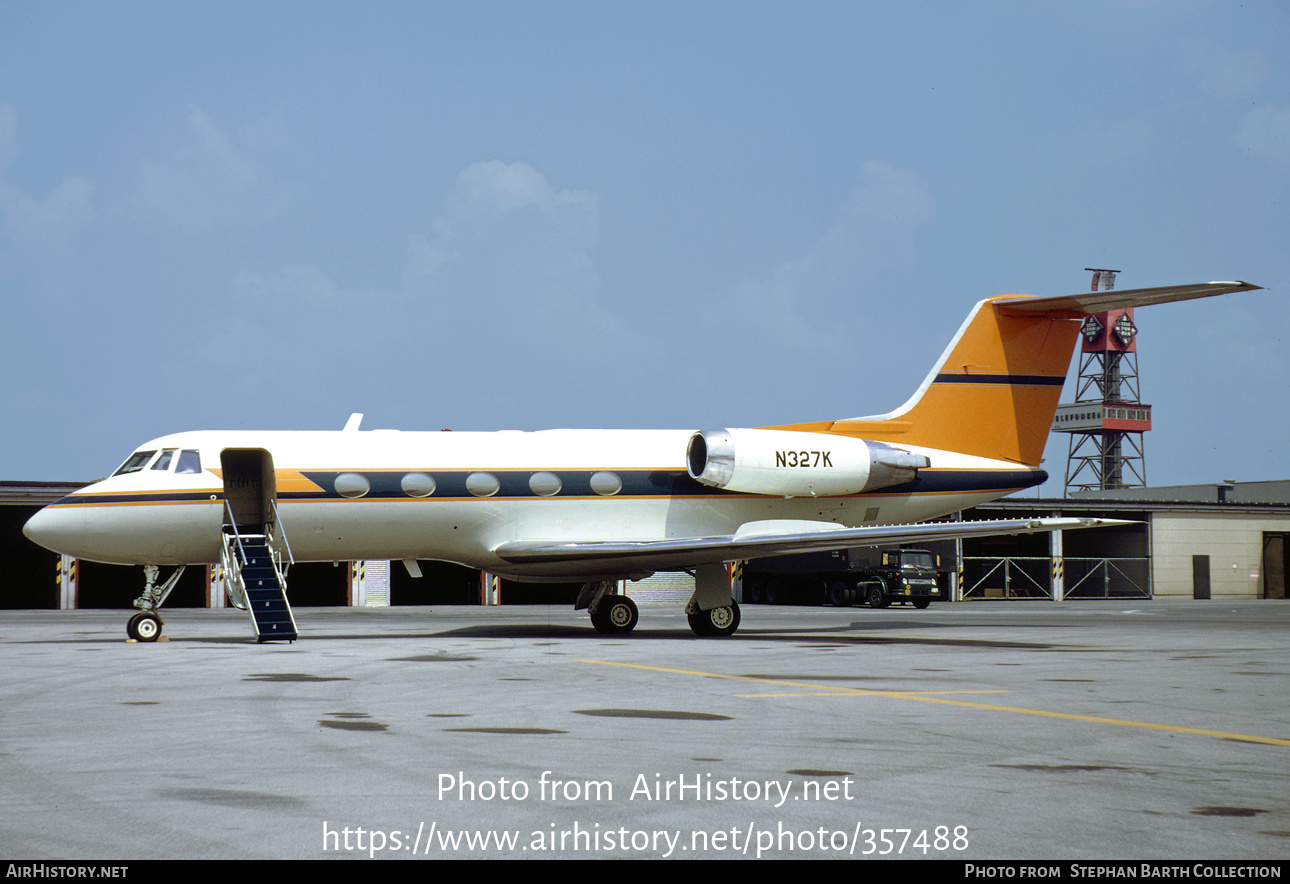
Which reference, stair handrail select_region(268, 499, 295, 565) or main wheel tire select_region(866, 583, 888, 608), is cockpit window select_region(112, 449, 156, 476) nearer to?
stair handrail select_region(268, 499, 295, 565)

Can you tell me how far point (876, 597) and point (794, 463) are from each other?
76.7ft

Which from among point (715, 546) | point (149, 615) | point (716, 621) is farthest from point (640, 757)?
point (149, 615)

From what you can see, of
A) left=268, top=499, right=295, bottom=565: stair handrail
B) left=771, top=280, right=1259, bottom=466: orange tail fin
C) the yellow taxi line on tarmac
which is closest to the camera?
the yellow taxi line on tarmac

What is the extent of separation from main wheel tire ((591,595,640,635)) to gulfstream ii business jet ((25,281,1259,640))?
0.04 m

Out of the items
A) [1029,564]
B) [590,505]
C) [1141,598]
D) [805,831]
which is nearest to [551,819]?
[805,831]

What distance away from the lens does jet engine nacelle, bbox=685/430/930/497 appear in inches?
837

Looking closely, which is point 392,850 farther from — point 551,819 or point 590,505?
point 590,505

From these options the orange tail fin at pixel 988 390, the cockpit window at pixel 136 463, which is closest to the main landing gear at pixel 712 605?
the orange tail fin at pixel 988 390

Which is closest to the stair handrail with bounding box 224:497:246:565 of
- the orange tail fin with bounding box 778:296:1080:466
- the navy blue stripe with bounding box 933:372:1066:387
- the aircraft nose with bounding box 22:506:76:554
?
the aircraft nose with bounding box 22:506:76:554

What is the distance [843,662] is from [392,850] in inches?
430

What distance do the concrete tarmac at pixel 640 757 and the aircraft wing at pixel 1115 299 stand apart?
717 cm

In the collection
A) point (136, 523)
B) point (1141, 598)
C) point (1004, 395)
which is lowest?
point (1141, 598)

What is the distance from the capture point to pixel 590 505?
21.2 meters
